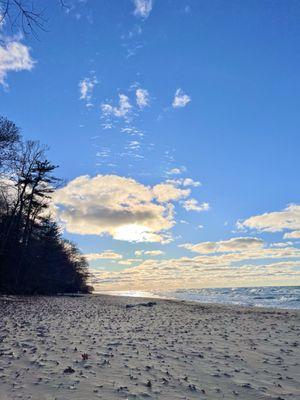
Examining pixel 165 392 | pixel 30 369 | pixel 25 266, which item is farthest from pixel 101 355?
pixel 25 266

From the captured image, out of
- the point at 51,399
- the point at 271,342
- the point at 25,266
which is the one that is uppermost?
the point at 25,266

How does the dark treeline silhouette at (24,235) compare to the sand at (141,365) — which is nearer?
the sand at (141,365)

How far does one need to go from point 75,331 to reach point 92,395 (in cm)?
733

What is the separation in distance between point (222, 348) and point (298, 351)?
2429mm

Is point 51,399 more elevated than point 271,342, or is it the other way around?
point 271,342

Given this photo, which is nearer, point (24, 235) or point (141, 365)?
point (141, 365)

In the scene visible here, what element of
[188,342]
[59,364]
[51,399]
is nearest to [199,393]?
[51,399]

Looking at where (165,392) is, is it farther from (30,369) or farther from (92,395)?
(30,369)

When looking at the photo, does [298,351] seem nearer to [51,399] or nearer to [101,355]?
[101,355]

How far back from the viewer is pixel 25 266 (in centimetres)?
4394

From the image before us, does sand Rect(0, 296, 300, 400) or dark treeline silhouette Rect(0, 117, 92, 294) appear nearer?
sand Rect(0, 296, 300, 400)

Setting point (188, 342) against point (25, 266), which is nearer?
point (188, 342)

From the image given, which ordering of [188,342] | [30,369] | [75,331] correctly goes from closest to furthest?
[30,369] → [188,342] → [75,331]

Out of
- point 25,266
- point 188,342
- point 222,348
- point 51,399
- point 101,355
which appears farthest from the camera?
point 25,266
